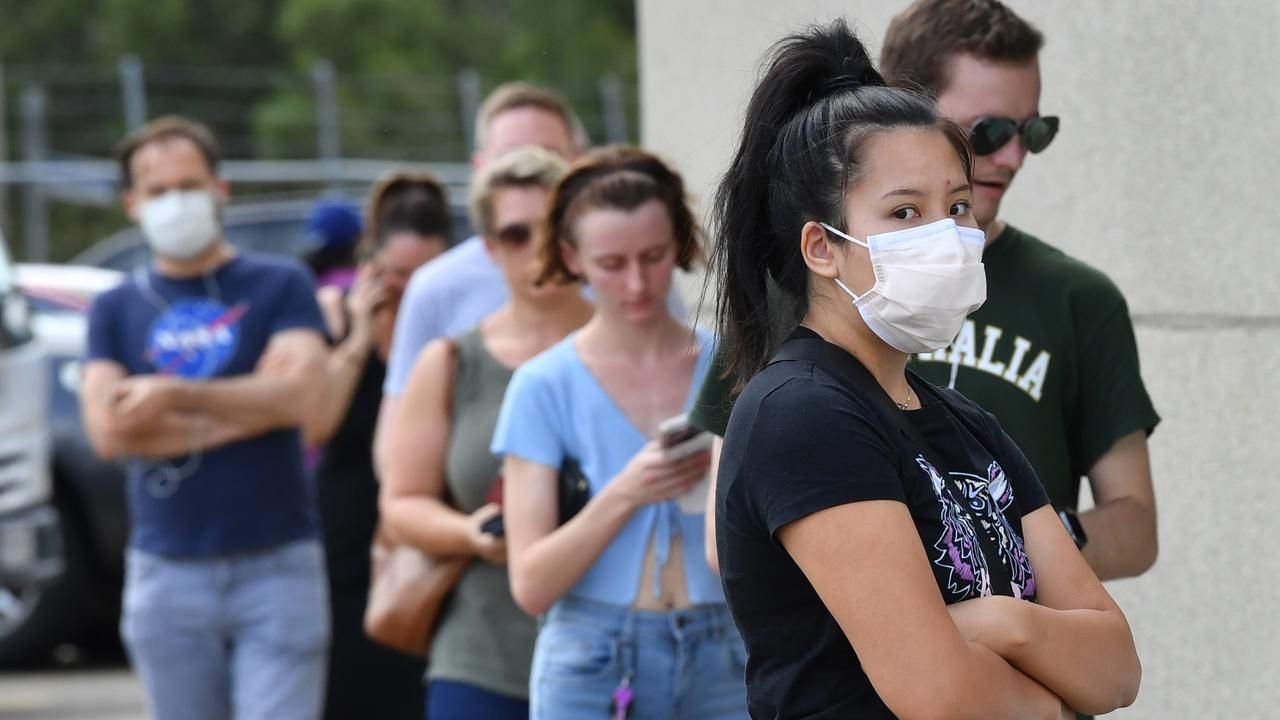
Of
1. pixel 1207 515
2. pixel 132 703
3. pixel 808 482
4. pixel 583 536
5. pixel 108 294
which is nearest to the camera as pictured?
pixel 808 482

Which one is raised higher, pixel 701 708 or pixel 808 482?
pixel 808 482

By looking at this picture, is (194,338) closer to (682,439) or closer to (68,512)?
(682,439)

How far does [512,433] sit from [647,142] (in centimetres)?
297

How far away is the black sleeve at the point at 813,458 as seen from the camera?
6.77 feet

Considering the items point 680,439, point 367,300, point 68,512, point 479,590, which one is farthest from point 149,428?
point 68,512

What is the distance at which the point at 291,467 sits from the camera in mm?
5336

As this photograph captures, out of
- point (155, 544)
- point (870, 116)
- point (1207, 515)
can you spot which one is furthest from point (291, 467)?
point (870, 116)

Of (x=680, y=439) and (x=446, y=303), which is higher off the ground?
(x=446, y=303)

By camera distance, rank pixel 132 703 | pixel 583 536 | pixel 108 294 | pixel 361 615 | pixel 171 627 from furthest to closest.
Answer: pixel 132 703, pixel 361 615, pixel 108 294, pixel 171 627, pixel 583 536

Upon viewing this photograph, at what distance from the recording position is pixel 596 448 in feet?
12.0

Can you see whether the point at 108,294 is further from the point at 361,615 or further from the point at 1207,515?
the point at 1207,515

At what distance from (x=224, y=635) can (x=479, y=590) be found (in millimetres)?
1185

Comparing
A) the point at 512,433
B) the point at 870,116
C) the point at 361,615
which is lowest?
the point at 361,615

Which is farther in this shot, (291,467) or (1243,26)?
(291,467)
